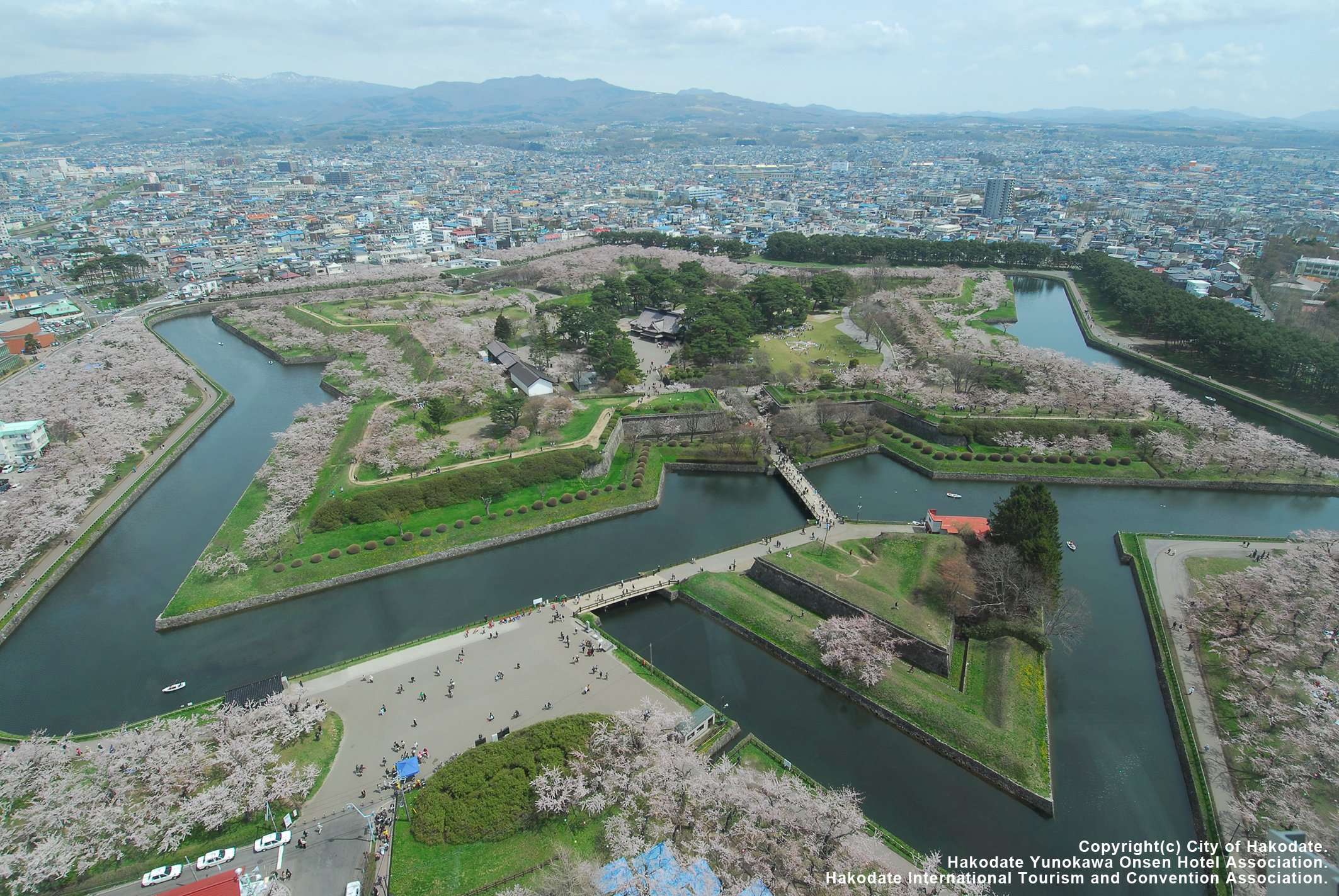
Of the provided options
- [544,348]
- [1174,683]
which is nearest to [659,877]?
[1174,683]

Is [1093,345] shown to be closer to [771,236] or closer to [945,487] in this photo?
[945,487]

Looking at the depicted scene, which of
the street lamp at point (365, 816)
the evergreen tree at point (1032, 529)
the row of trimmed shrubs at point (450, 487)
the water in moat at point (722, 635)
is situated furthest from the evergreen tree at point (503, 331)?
the street lamp at point (365, 816)

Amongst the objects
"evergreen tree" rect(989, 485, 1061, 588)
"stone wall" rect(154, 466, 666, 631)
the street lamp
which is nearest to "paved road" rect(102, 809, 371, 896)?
the street lamp

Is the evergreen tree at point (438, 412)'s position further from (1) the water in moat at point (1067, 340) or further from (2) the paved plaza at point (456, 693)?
(1) the water in moat at point (1067, 340)

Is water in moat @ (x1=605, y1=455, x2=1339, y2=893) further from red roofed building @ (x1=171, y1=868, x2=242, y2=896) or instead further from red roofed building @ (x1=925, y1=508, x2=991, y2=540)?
red roofed building @ (x1=171, y1=868, x2=242, y2=896)

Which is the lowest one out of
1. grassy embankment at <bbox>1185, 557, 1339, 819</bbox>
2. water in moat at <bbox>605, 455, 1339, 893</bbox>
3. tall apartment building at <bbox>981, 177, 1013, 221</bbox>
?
water in moat at <bbox>605, 455, 1339, 893</bbox>

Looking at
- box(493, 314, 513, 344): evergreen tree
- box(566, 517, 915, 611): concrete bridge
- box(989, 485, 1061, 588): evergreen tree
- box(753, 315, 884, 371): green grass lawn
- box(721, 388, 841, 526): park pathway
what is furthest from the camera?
box(493, 314, 513, 344): evergreen tree

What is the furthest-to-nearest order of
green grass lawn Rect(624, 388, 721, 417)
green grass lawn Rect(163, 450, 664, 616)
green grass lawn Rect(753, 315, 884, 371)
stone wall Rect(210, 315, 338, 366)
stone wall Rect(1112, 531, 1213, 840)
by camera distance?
stone wall Rect(210, 315, 338, 366) → green grass lawn Rect(753, 315, 884, 371) → green grass lawn Rect(624, 388, 721, 417) → green grass lawn Rect(163, 450, 664, 616) → stone wall Rect(1112, 531, 1213, 840)
